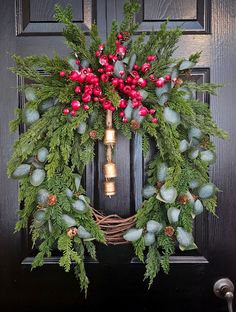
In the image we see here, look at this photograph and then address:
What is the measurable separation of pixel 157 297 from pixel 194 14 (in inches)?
34.1

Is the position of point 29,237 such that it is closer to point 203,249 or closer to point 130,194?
point 130,194

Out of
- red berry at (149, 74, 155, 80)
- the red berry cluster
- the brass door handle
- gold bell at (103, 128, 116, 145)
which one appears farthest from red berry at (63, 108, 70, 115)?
the brass door handle

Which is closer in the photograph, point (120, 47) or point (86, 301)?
point (120, 47)

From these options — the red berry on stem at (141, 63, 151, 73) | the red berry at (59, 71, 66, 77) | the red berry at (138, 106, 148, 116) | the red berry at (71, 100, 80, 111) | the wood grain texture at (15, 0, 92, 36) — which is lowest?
the red berry at (138, 106, 148, 116)

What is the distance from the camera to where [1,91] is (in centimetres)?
128

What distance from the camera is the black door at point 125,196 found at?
4.15ft

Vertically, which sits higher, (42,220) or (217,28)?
(217,28)

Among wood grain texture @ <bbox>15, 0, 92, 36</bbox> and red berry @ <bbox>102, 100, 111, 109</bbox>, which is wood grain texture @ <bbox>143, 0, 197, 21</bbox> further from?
red berry @ <bbox>102, 100, 111, 109</bbox>

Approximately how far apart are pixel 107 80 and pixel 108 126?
0.11m

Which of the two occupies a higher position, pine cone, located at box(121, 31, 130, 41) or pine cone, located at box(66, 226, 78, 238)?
pine cone, located at box(121, 31, 130, 41)

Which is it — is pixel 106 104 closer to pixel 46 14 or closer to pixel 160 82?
pixel 160 82

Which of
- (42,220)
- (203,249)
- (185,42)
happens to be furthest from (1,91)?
(203,249)

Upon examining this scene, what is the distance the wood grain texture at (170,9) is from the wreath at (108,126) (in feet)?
0.86

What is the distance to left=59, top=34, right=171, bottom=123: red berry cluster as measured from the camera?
3.23 ft
